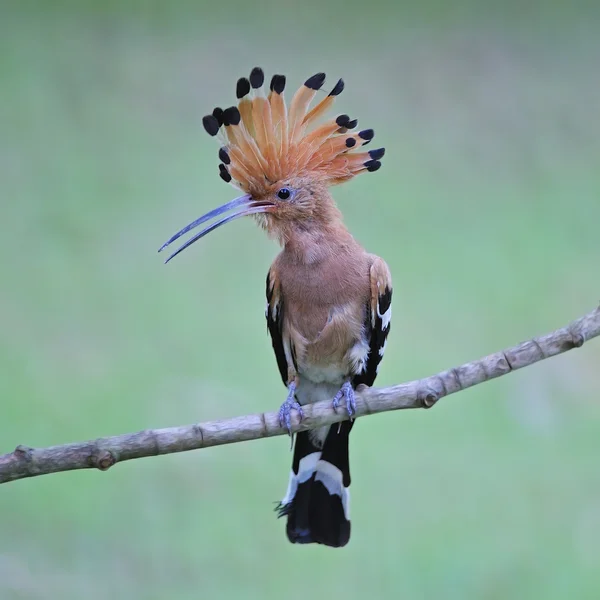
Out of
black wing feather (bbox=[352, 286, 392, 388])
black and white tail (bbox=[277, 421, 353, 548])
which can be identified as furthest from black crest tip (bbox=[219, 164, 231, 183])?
black and white tail (bbox=[277, 421, 353, 548])

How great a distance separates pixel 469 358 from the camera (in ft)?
8.25

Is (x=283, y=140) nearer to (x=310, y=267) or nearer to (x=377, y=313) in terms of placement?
(x=310, y=267)

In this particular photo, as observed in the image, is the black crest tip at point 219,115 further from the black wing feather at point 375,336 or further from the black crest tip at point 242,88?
the black wing feather at point 375,336

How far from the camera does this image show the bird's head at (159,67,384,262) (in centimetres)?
154

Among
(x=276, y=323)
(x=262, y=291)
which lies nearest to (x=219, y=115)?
(x=276, y=323)

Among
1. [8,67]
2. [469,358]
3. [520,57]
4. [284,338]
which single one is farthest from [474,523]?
[8,67]

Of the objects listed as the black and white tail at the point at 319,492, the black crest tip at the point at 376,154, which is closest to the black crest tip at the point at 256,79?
the black crest tip at the point at 376,154

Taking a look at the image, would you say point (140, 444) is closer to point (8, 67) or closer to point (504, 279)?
point (504, 279)

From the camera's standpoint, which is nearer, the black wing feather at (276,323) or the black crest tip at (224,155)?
the black crest tip at (224,155)

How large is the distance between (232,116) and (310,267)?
0.31 meters

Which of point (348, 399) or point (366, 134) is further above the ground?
point (366, 134)

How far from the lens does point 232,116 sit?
59.7 inches

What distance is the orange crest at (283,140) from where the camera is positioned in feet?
5.03

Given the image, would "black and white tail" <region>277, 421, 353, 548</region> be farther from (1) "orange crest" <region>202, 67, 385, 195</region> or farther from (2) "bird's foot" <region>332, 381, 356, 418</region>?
(1) "orange crest" <region>202, 67, 385, 195</region>
